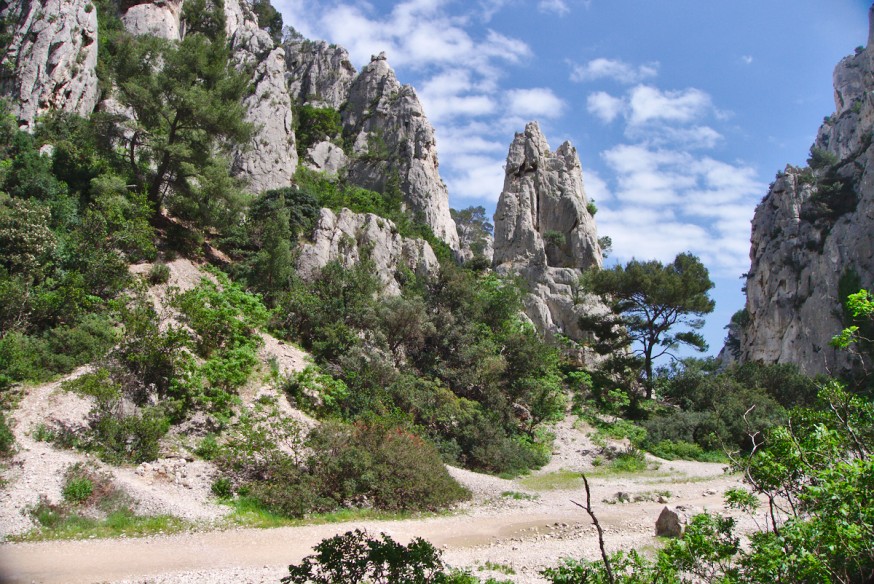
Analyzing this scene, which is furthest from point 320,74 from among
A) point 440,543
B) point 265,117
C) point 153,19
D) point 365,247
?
point 440,543

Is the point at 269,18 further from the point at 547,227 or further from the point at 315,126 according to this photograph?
the point at 547,227

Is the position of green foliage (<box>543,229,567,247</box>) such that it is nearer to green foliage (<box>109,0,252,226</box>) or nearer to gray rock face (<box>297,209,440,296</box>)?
gray rock face (<box>297,209,440,296</box>)

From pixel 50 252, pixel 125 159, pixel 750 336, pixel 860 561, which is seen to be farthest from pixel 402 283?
pixel 750 336

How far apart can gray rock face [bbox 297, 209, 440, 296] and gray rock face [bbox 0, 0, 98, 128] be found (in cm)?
1433

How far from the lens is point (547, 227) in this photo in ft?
163

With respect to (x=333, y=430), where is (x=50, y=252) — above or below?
above

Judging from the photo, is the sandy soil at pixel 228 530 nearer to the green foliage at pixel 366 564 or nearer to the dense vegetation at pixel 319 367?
the dense vegetation at pixel 319 367

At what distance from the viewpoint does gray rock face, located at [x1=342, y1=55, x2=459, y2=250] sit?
157 feet

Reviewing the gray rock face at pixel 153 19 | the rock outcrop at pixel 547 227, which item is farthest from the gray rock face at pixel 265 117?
the rock outcrop at pixel 547 227

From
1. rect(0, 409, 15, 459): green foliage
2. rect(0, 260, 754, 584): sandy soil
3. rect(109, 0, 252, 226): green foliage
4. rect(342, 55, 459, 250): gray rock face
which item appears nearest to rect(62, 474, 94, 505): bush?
rect(0, 260, 754, 584): sandy soil

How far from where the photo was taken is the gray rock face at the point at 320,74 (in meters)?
56.8

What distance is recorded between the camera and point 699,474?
22.0m

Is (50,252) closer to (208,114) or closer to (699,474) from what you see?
(208,114)

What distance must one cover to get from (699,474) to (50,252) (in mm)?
24946
